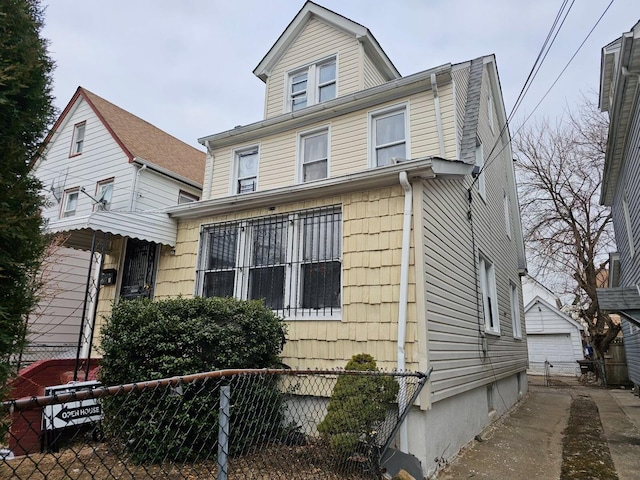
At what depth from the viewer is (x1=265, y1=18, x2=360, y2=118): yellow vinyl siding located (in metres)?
9.12

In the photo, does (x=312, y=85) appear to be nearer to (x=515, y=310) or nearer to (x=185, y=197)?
(x=185, y=197)

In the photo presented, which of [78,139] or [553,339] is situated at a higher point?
[78,139]

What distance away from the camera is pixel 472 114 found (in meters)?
8.20

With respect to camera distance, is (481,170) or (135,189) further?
(135,189)

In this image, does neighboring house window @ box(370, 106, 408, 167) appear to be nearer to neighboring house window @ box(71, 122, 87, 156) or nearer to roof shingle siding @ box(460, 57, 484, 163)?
roof shingle siding @ box(460, 57, 484, 163)

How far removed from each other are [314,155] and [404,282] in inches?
175

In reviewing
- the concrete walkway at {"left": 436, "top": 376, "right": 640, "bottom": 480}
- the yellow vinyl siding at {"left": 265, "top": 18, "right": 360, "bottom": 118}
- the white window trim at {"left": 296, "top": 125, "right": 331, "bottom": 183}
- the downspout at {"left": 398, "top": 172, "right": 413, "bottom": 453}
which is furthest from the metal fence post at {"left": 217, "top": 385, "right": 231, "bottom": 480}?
the yellow vinyl siding at {"left": 265, "top": 18, "right": 360, "bottom": 118}

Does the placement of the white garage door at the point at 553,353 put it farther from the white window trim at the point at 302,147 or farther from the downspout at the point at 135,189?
the downspout at the point at 135,189

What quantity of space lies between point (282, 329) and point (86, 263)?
7970 mm

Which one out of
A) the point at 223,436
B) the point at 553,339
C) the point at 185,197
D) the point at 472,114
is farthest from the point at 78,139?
the point at 553,339

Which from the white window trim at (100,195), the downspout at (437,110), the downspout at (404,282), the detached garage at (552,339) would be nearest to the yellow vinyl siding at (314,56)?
the downspout at (437,110)

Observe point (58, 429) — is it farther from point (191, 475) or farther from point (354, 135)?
point (354, 135)

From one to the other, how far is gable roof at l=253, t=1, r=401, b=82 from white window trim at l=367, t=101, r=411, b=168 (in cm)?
216

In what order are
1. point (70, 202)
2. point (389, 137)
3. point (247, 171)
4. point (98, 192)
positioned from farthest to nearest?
1. point (70, 202)
2. point (98, 192)
3. point (247, 171)
4. point (389, 137)
